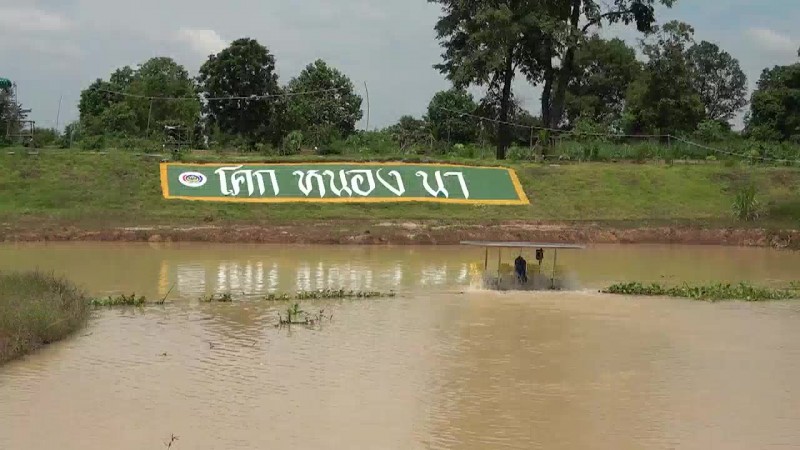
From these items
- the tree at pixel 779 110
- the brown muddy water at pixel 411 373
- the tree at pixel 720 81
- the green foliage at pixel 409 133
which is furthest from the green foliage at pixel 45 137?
the tree at pixel 720 81

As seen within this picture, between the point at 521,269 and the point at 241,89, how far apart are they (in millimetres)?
36986

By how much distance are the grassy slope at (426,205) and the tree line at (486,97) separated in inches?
257

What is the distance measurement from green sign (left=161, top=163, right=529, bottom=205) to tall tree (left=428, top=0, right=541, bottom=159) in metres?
8.95

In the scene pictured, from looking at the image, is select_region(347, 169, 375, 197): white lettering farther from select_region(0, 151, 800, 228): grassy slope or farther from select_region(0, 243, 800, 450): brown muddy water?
→ select_region(0, 243, 800, 450): brown muddy water

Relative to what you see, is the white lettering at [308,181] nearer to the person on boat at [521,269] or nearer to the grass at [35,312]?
the person on boat at [521,269]

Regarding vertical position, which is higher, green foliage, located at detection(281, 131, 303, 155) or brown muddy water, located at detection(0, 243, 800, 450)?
green foliage, located at detection(281, 131, 303, 155)

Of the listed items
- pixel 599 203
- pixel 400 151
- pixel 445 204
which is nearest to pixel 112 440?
pixel 445 204

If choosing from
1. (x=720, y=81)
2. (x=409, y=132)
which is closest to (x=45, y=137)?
(x=409, y=132)

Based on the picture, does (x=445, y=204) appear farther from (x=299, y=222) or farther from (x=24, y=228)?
(x=24, y=228)

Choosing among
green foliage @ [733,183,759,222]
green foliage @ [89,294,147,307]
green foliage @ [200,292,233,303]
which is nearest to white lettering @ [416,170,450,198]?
green foliage @ [733,183,759,222]

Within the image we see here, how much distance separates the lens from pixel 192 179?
115 ft

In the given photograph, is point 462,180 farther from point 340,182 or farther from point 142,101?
point 142,101

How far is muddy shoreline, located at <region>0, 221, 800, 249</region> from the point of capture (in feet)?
97.9

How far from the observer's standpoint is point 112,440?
10.4m
